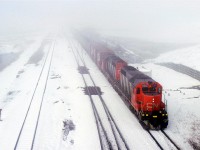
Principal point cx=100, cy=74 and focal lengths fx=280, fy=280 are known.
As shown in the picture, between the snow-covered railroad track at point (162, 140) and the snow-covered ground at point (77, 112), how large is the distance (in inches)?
14.3

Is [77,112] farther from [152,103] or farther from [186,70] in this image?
[186,70]

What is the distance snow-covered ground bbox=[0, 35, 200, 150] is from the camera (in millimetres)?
18578

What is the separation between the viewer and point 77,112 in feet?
78.2

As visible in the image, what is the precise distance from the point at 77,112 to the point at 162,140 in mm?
8251

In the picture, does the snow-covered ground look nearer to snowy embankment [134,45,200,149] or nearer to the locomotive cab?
snowy embankment [134,45,200,149]

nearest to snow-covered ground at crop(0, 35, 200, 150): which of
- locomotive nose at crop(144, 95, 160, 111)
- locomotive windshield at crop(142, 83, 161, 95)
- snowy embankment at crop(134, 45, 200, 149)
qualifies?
snowy embankment at crop(134, 45, 200, 149)

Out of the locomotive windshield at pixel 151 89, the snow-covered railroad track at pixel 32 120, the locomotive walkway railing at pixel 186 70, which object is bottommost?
the snow-covered railroad track at pixel 32 120

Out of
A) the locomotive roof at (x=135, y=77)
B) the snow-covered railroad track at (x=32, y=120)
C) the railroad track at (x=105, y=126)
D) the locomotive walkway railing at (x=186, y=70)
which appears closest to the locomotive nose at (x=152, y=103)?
the locomotive roof at (x=135, y=77)

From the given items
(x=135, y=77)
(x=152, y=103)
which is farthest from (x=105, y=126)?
(x=135, y=77)

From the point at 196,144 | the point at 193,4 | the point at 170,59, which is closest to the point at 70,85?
the point at 196,144

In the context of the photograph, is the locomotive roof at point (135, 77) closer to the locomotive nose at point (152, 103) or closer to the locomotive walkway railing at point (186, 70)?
the locomotive nose at point (152, 103)

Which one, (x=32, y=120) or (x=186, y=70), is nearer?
(x=32, y=120)

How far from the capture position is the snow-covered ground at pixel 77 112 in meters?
18.6

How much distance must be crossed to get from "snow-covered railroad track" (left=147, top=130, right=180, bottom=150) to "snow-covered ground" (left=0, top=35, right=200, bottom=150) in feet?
1.19
